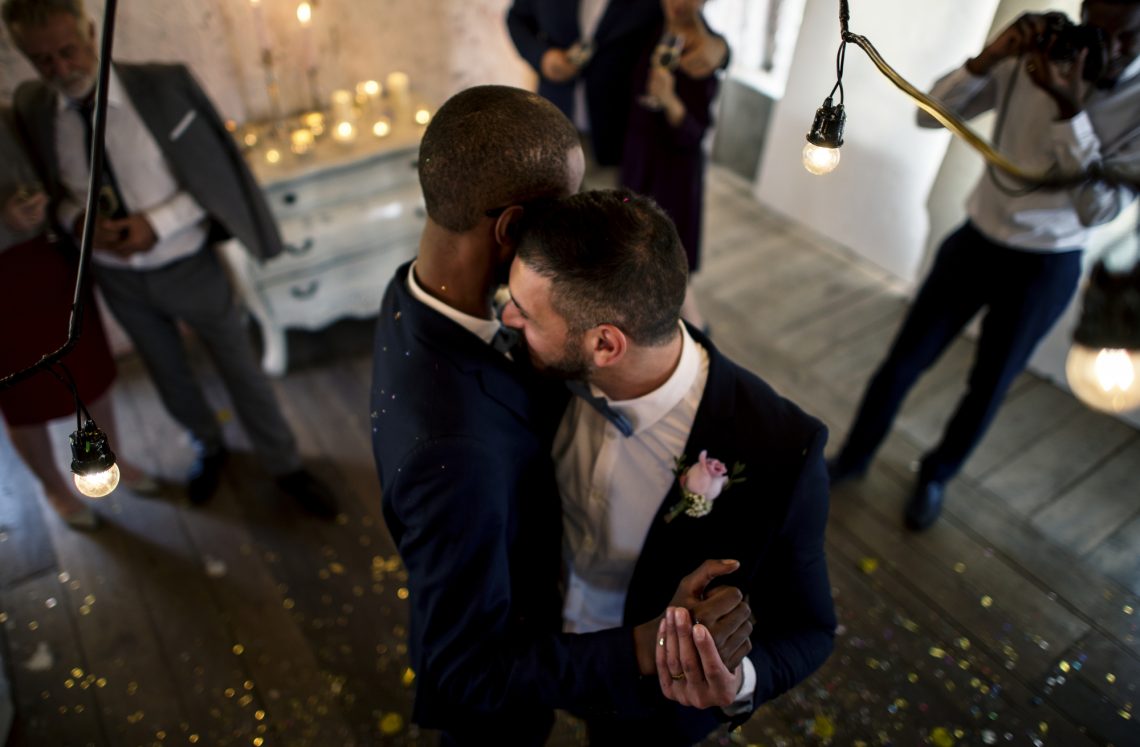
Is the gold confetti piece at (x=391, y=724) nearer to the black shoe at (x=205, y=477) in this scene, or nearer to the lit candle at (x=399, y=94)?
the black shoe at (x=205, y=477)

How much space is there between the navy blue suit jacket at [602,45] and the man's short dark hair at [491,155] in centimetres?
164

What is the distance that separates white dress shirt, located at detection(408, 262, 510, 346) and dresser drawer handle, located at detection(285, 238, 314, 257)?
186 cm

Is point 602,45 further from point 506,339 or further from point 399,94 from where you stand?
point 506,339

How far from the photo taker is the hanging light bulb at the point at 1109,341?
830 millimetres

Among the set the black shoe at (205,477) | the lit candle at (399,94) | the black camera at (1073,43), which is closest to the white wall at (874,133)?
the black camera at (1073,43)

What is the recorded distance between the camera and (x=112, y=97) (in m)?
2.13

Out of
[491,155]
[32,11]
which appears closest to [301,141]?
[32,11]

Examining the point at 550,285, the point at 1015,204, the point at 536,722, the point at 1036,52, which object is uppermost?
the point at 1036,52

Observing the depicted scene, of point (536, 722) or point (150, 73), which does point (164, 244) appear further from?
point (536, 722)

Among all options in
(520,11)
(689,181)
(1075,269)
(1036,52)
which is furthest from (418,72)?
(1075,269)

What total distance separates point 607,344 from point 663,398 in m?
0.18

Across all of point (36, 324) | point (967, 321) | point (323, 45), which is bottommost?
point (36, 324)

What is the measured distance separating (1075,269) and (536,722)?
80.7 inches

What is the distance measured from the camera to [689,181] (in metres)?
2.92
